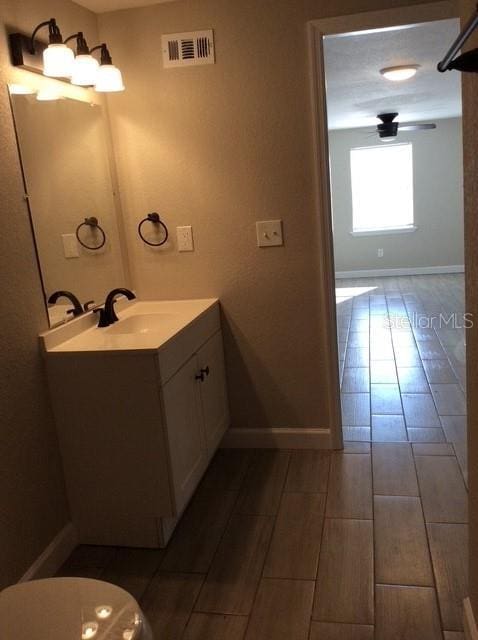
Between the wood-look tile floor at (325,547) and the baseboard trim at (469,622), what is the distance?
4cm

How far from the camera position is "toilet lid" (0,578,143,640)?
3.91ft

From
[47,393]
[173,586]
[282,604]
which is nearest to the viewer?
[282,604]

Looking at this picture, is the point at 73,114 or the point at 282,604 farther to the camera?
the point at 73,114

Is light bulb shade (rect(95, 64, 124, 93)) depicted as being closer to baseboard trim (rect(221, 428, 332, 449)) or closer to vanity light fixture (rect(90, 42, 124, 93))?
vanity light fixture (rect(90, 42, 124, 93))

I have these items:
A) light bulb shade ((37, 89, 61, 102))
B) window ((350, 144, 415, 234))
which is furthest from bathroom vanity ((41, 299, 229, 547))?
window ((350, 144, 415, 234))

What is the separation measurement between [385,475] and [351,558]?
2.13 ft

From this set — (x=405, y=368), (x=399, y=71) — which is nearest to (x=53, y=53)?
(x=399, y=71)

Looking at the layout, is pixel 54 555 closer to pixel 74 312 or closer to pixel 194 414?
pixel 194 414

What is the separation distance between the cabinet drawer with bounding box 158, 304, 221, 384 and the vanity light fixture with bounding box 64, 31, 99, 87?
1.10 metres

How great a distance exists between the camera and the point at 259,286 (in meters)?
2.89

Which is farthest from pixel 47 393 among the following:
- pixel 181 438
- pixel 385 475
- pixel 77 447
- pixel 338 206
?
pixel 338 206

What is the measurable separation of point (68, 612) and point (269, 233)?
196cm

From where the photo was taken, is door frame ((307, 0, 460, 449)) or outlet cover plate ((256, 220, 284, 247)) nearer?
door frame ((307, 0, 460, 449))

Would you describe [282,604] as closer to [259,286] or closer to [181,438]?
[181,438]
